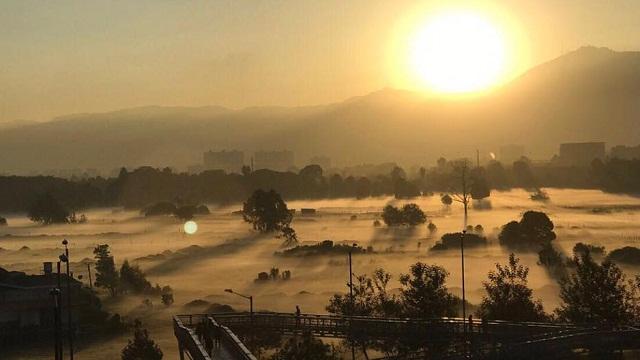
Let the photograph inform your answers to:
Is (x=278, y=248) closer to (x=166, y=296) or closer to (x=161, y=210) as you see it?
(x=166, y=296)

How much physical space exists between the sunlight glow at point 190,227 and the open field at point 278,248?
5.23ft

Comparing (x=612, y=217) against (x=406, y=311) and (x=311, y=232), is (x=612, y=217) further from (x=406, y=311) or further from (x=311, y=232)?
(x=406, y=311)

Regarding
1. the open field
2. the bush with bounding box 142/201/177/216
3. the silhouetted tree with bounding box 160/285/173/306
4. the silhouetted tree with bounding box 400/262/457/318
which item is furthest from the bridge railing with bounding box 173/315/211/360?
the bush with bounding box 142/201/177/216

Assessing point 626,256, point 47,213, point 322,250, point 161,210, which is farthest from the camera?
point 161,210

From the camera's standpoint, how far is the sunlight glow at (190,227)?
5767 inches

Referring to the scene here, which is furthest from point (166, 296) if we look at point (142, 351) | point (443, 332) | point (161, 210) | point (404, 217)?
point (161, 210)

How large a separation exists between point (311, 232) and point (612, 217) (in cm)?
5338

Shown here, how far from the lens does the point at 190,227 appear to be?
6112 inches

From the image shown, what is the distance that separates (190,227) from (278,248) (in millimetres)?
43740

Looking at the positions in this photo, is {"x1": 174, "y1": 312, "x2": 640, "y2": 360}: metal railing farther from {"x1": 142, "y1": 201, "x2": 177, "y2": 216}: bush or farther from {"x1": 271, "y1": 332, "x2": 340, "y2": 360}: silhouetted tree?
{"x1": 142, "y1": 201, "x2": 177, "y2": 216}: bush

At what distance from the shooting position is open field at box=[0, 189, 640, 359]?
75.6m

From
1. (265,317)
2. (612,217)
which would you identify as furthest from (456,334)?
(612,217)

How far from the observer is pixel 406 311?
179 ft

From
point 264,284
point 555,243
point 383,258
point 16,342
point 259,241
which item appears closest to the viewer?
point 16,342
